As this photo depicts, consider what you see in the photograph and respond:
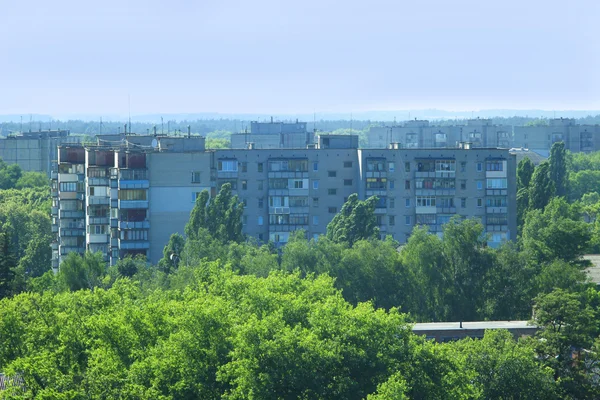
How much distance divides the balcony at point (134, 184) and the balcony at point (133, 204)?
951 mm

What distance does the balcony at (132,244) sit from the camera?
9650 cm

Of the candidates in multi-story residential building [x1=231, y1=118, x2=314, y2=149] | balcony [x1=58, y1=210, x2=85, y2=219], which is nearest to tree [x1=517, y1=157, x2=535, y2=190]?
balcony [x1=58, y1=210, x2=85, y2=219]

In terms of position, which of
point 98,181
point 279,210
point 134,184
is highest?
point 98,181

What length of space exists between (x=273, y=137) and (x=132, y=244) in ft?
294

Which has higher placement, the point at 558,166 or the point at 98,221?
the point at 558,166

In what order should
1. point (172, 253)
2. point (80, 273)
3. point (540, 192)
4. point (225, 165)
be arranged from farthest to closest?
point (540, 192) → point (225, 165) → point (172, 253) → point (80, 273)

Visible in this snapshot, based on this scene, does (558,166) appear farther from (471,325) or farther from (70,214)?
(471,325)

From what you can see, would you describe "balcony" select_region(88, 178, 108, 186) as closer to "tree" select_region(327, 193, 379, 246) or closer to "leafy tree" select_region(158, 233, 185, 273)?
"leafy tree" select_region(158, 233, 185, 273)

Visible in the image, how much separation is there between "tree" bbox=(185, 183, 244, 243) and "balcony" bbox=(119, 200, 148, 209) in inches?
266

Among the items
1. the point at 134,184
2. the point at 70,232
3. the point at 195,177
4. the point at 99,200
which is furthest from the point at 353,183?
the point at 70,232

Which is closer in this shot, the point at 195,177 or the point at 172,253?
the point at 172,253

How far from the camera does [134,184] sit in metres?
97.5

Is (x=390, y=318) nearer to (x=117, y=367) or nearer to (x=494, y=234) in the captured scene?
(x=117, y=367)

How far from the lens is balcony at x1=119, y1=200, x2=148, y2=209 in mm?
97188
